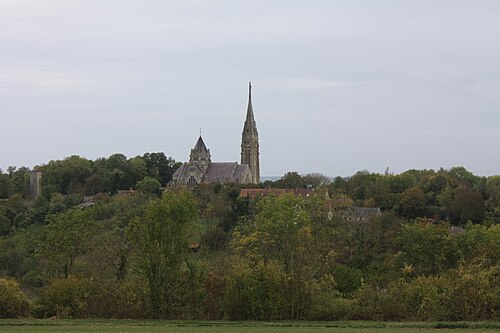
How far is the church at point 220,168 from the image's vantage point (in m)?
129

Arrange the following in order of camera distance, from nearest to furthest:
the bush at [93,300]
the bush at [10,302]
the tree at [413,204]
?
the bush at [10,302], the bush at [93,300], the tree at [413,204]

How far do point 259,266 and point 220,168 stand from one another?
335ft

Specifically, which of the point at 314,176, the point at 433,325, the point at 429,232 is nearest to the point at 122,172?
the point at 314,176

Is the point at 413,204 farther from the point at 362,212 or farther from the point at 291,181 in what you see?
the point at 291,181

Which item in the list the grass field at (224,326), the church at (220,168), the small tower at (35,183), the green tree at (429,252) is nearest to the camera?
the grass field at (224,326)

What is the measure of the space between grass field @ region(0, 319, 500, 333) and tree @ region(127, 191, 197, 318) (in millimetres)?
2519

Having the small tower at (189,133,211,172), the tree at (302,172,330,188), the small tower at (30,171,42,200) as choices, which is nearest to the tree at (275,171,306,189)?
the tree at (302,172,330,188)

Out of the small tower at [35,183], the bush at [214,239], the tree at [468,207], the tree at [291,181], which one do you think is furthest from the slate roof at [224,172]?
the bush at [214,239]

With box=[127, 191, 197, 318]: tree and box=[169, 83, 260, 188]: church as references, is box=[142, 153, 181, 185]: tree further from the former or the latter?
box=[127, 191, 197, 318]: tree

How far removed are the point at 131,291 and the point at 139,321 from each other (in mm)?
2797

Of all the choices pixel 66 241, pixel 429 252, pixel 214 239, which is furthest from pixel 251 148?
pixel 66 241

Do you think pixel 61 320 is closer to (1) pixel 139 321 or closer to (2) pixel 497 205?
(1) pixel 139 321

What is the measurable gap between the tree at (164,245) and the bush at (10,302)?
5.23m

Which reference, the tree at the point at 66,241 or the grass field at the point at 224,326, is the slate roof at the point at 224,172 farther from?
the grass field at the point at 224,326
